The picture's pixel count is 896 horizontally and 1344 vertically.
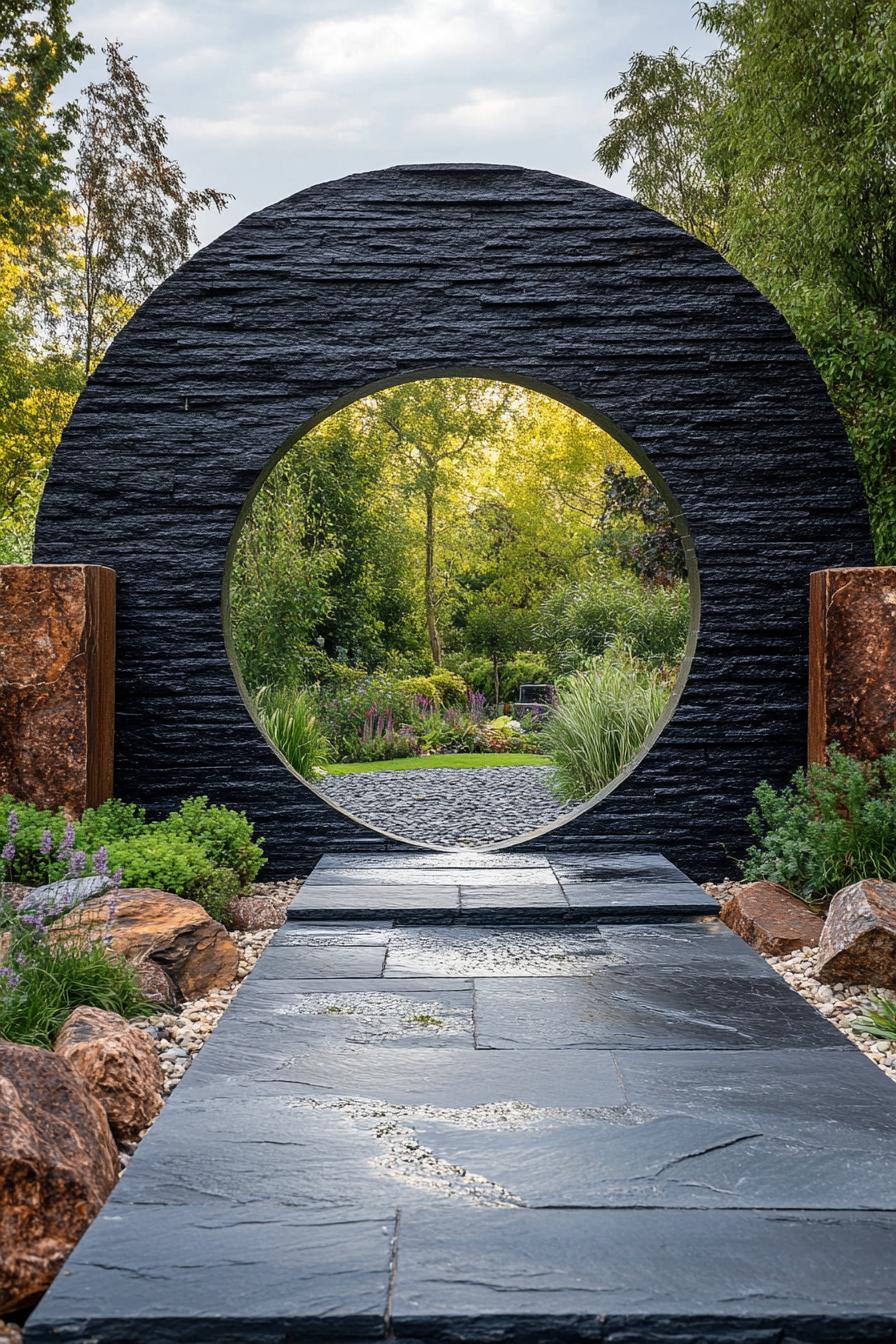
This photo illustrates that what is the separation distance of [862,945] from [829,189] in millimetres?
6659

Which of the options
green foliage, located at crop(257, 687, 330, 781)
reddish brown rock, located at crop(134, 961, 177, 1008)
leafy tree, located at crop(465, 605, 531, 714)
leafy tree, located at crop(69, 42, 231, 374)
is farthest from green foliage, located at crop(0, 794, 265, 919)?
leafy tree, located at crop(69, 42, 231, 374)

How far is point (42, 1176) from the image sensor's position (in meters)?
1.92

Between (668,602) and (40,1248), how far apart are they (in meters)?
10.6

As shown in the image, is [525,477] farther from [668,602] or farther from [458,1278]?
[458,1278]

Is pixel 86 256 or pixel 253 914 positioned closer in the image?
pixel 253 914

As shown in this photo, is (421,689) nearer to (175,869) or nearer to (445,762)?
(445,762)

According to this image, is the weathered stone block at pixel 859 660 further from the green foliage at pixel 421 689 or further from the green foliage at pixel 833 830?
the green foliage at pixel 421 689

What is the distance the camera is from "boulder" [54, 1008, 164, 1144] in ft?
8.33

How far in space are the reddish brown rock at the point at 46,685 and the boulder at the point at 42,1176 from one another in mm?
2372

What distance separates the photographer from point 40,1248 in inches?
74.5

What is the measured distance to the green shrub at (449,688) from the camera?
45.1 feet

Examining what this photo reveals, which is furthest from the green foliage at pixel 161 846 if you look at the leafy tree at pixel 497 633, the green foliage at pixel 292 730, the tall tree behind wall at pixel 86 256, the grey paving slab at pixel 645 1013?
the leafy tree at pixel 497 633

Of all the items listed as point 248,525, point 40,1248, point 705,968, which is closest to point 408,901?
point 705,968

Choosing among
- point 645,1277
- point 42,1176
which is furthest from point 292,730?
point 645,1277
